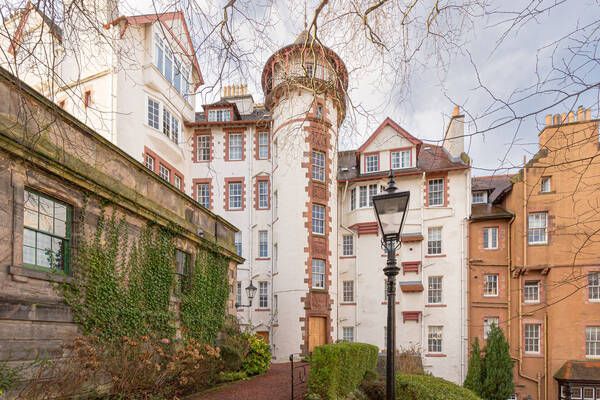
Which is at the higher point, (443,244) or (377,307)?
(443,244)

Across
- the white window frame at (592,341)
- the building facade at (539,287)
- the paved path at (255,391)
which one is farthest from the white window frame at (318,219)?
the white window frame at (592,341)

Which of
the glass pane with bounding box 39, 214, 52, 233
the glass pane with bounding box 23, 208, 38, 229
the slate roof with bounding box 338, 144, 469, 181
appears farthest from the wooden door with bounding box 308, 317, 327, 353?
the glass pane with bounding box 23, 208, 38, 229

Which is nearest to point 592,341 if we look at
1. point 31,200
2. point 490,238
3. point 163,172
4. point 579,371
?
point 579,371

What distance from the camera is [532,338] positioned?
2191cm

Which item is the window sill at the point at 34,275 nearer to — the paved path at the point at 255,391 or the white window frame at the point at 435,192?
the paved path at the point at 255,391

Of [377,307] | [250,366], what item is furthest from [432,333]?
[250,366]

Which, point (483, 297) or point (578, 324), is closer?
point (578, 324)

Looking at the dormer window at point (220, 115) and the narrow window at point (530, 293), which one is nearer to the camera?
the narrow window at point (530, 293)

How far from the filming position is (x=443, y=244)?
77.6 feet

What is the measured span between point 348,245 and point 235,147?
9538 mm

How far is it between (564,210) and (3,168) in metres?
24.3

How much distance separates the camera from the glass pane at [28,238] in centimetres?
658

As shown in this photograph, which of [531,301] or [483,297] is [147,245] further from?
[531,301]

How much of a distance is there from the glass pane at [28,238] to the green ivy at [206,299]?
5.13 meters
